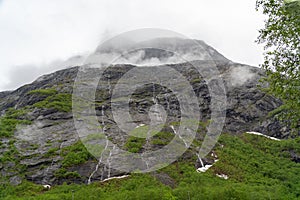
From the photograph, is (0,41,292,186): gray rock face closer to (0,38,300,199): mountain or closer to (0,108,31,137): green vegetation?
(0,38,300,199): mountain

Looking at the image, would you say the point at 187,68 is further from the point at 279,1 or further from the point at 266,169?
the point at 279,1

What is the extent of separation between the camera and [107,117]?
293 ft

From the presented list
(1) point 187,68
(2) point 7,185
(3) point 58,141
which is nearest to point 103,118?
(3) point 58,141

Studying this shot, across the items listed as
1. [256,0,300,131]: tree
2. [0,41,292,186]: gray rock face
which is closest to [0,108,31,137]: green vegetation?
[0,41,292,186]: gray rock face

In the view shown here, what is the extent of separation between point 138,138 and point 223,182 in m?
24.3

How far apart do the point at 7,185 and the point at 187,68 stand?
102 m

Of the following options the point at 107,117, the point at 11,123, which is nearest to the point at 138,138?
the point at 107,117

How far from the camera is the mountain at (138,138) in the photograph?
58.3 m

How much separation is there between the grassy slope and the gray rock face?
3.87m

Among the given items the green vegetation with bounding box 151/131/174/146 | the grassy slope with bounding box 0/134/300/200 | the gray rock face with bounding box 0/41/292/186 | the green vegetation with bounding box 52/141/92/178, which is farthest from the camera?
the green vegetation with bounding box 151/131/174/146

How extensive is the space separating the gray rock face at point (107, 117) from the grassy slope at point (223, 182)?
3.87 m

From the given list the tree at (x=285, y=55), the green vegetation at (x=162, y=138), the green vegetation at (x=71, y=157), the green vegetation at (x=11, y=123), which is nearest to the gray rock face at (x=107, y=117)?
the green vegetation at (x=71, y=157)

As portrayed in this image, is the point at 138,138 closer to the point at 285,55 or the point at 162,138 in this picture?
the point at 162,138

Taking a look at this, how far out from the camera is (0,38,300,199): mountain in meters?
58.3
